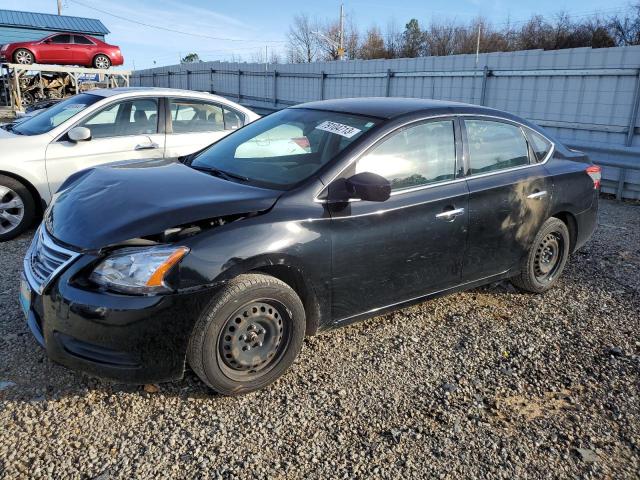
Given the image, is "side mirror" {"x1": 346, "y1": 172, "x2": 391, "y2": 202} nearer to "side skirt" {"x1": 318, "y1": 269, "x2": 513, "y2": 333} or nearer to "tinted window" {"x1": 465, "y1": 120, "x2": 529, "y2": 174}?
"side skirt" {"x1": 318, "y1": 269, "x2": 513, "y2": 333}

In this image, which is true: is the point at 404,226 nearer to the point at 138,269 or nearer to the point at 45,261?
the point at 138,269

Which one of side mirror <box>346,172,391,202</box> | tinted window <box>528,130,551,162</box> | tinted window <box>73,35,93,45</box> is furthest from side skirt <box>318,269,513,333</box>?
tinted window <box>73,35,93,45</box>

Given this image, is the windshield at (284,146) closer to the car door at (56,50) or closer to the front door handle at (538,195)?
the front door handle at (538,195)

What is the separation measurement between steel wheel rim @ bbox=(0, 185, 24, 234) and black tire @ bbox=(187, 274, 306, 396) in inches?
152

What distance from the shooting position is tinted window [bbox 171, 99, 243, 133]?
6.62 m

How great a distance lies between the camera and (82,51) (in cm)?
2297

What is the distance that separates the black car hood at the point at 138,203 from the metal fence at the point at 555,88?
7504mm

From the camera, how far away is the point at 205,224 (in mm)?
2896

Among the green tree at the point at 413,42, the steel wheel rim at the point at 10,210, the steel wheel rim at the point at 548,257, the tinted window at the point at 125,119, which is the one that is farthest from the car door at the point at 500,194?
the green tree at the point at 413,42

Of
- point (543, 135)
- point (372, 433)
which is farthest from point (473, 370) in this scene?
point (543, 135)

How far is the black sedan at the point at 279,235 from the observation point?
8.92 ft

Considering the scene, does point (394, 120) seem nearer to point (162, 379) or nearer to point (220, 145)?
point (220, 145)

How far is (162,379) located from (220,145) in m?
2.07

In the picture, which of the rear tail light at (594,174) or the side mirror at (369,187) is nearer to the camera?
the side mirror at (369,187)
